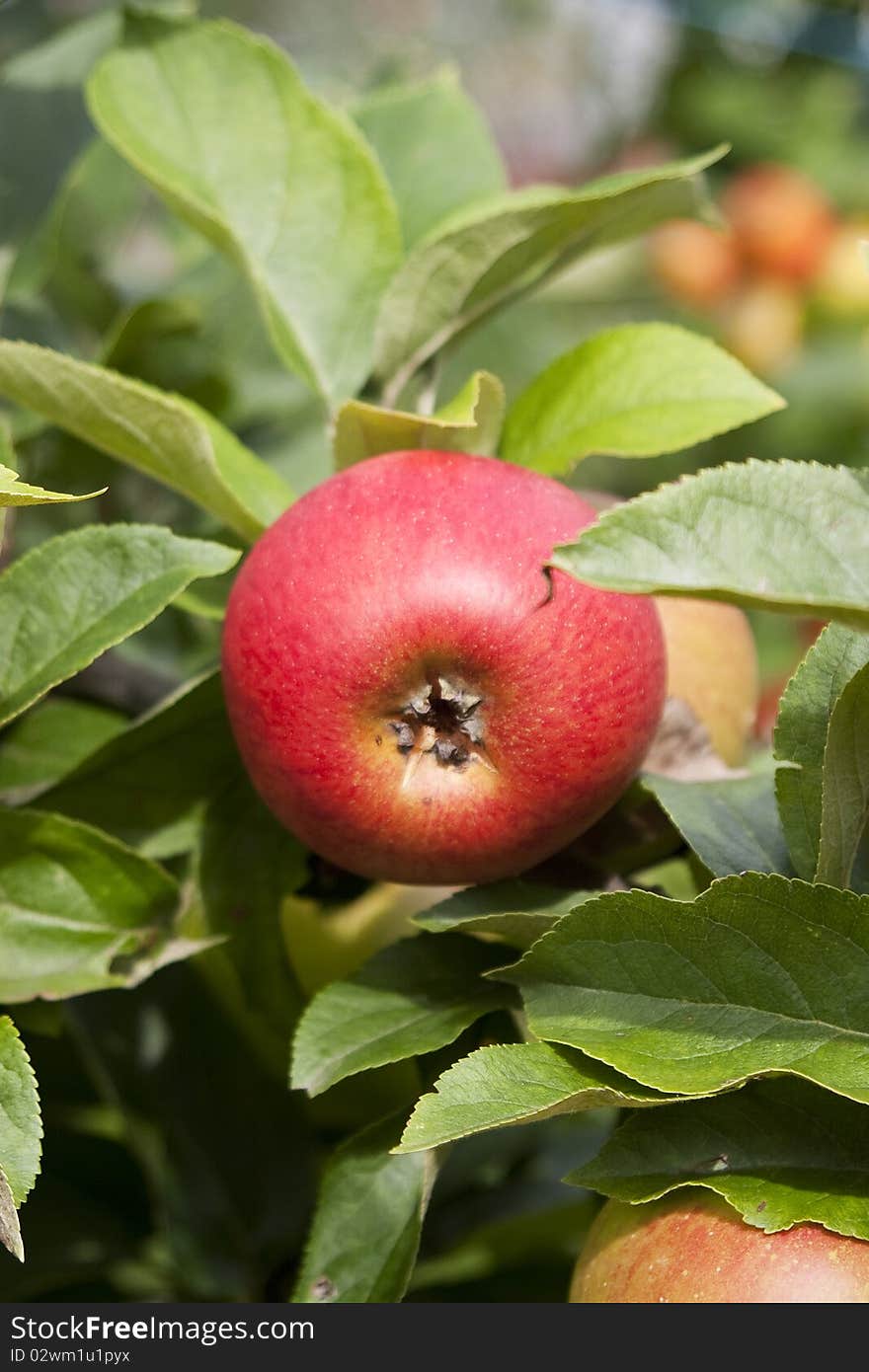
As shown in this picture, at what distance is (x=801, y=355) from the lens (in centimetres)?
242

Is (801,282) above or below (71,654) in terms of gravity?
below

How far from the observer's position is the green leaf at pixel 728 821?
55 centimetres

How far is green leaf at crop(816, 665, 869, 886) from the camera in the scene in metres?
0.48

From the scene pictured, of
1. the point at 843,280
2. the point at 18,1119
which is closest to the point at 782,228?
the point at 843,280

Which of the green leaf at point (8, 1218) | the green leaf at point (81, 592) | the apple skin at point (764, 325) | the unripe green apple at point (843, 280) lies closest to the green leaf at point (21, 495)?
the green leaf at point (81, 592)

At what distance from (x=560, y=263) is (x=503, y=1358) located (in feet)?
1.57

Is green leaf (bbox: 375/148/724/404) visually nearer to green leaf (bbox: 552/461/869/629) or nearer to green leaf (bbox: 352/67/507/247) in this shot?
green leaf (bbox: 352/67/507/247)

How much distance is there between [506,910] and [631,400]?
0.24m

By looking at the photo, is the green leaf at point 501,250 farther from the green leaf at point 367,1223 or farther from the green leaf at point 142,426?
the green leaf at point 367,1223

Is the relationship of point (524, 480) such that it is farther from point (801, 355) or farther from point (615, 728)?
point (801, 355)

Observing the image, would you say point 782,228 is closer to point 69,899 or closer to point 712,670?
point 712,670

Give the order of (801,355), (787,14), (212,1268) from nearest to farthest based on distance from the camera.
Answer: (212,1268)
(801,355)
(787,14)

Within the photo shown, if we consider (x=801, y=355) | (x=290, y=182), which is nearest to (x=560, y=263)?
(x=290, y=182)

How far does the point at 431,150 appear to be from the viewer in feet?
2.69
